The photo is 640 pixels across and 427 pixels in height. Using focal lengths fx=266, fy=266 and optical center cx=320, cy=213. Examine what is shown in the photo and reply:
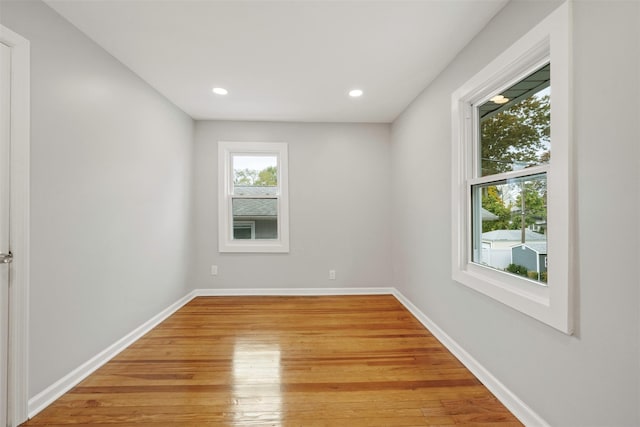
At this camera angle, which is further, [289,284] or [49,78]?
[289,284]

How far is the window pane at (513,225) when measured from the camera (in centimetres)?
150

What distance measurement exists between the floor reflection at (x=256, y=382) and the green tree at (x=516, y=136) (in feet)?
6.88

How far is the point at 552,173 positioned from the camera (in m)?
1.31

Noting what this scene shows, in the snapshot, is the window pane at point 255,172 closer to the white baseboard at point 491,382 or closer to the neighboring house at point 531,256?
the white baseboard at point 491,382

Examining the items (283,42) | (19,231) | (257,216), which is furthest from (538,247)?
(257,216)

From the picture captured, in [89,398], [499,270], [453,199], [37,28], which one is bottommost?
[89,398]

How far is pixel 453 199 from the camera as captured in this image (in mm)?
2182

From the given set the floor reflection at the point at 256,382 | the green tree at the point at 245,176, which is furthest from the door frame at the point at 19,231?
the green tree at the point at 245,176

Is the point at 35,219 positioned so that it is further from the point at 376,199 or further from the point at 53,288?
the point at 376,199

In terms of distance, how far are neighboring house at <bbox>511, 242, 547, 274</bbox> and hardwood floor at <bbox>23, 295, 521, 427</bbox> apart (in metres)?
0.87

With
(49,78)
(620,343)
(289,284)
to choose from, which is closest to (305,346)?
(289,284)

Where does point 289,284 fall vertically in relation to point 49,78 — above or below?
below

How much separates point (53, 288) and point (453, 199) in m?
2.87

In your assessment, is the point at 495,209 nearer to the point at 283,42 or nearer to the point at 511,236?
the point at 511,236
